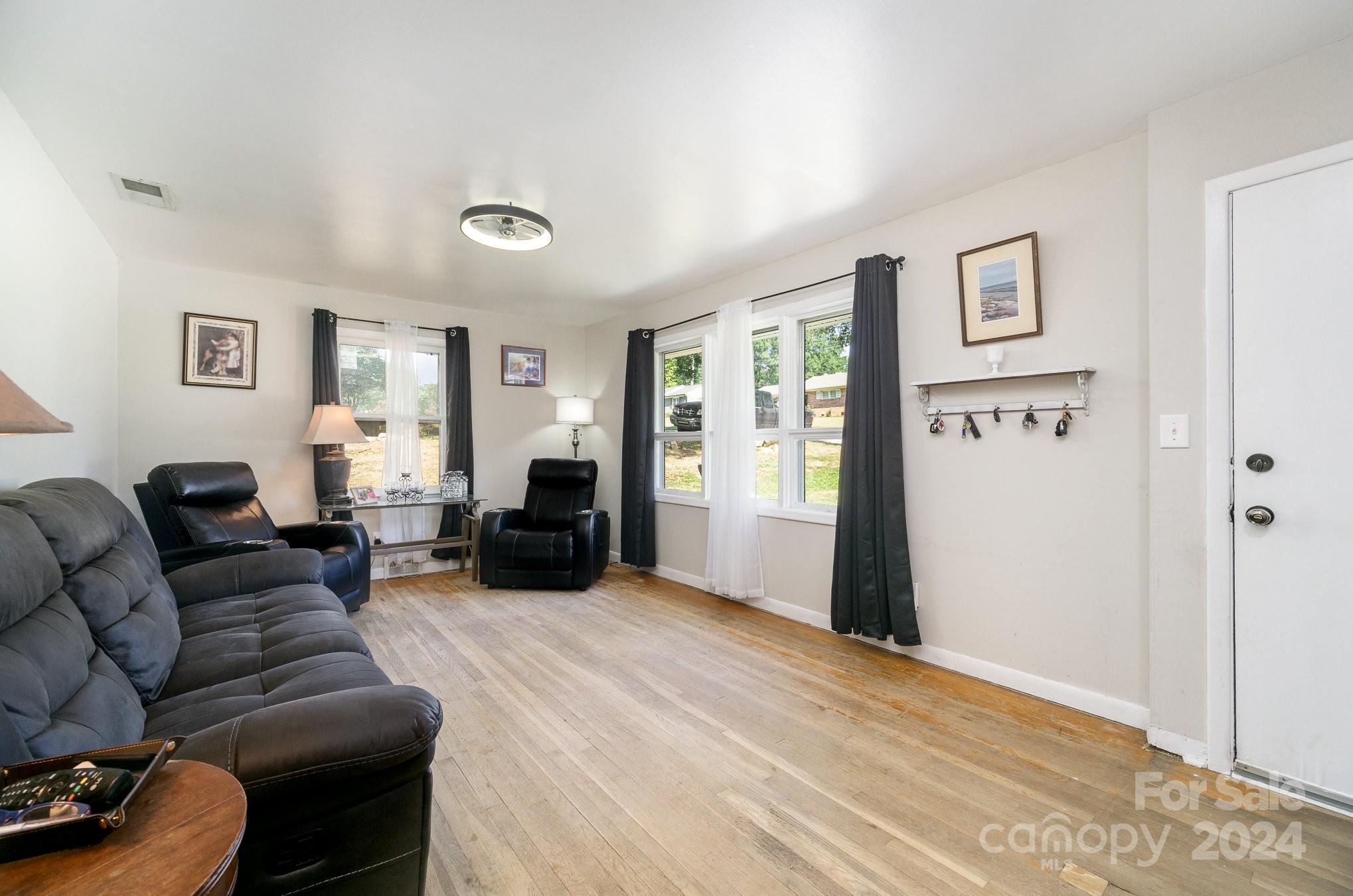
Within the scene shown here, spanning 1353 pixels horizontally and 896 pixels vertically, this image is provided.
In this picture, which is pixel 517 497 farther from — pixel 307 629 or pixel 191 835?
pixel 191 835

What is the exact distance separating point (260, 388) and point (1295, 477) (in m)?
5.97

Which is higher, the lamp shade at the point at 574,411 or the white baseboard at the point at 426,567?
the lamp shade at the point at 574,411

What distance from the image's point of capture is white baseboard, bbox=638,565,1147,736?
239 cm

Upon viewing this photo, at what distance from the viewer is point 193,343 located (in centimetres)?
415

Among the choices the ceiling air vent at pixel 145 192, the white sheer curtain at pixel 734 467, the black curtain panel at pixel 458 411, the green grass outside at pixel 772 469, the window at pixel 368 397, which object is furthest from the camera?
the black curtain panel at pixel 458 411

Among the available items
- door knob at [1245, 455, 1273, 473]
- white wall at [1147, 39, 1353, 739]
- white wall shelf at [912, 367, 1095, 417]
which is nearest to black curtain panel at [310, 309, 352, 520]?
white wall shelf at [912, 367, 1095, 417]

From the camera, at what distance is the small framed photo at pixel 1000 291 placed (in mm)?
2672

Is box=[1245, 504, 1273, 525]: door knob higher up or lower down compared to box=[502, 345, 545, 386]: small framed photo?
lower down

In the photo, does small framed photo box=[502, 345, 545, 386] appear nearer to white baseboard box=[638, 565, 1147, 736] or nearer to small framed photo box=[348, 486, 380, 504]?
small framed photo box=[348, 486, 380, 504]

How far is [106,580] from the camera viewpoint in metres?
1.58

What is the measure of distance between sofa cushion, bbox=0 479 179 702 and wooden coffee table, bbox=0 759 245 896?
3.04ft

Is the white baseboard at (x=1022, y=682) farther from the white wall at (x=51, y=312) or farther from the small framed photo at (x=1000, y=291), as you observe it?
the white wall at (x=51, y=312)

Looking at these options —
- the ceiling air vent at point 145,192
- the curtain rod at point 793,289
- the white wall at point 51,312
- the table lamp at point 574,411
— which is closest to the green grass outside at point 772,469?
the table lamp at point 574,411

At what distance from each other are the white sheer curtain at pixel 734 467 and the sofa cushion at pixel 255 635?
2534 mm
